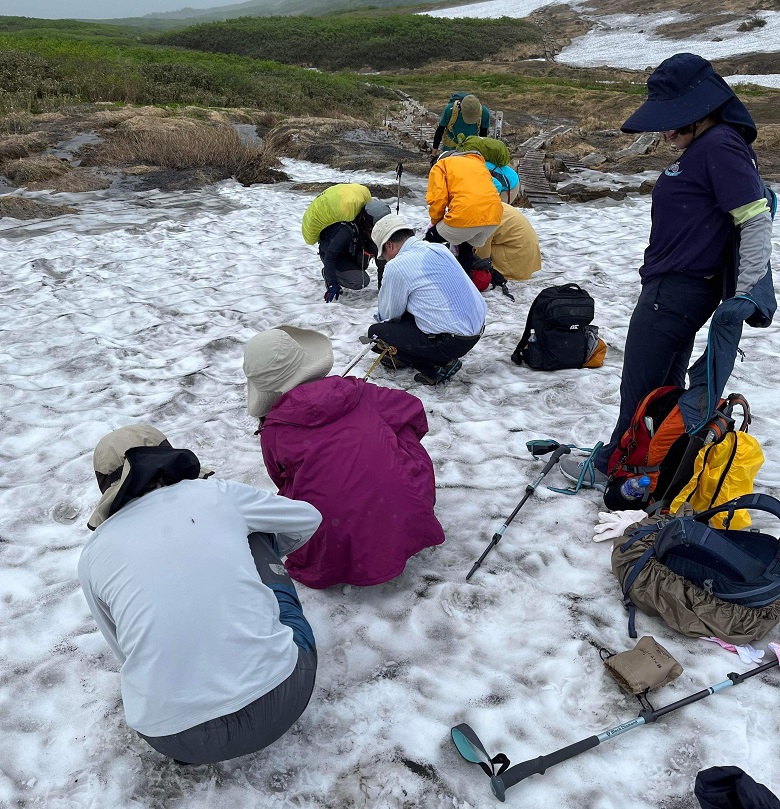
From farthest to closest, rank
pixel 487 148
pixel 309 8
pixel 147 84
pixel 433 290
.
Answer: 1. pixel 309 8
2. pixel 147 84
3. pixel 487 148
4. pixel 433 290

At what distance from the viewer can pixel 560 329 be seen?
501 centimetres

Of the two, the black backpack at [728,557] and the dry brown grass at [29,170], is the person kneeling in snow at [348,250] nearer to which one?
the black backpack at [728,557]

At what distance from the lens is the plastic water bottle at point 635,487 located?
324 centimetres

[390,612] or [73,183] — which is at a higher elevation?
[73,183]

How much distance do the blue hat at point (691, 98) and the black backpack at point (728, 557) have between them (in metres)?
1.72

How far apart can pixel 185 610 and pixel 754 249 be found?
2.81 meters

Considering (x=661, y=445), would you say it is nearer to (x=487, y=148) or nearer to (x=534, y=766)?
(x=534, y=766)

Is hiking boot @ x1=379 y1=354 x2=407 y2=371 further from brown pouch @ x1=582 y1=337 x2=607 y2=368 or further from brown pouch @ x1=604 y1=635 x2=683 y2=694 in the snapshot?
brown pouch @ x1=604 y1=635 x2=683 y2=694

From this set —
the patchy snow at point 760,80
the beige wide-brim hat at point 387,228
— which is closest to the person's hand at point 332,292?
the beige wide-brim hat at point 387,228

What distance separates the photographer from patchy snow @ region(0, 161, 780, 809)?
84.7 inches

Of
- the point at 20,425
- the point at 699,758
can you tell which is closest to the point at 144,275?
the point at 20,425

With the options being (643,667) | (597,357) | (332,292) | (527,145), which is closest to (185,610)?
(643,667)

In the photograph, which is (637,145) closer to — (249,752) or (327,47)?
(249,752)

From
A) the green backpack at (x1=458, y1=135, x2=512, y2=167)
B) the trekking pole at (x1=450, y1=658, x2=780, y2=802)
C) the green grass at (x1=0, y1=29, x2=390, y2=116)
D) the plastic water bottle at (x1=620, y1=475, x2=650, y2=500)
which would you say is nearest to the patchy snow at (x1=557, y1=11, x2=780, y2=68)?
the green grass at (x1=0, y1=29, x2=390, y2=116)
